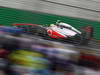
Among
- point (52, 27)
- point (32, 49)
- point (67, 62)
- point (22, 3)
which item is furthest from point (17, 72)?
point (22, 3)

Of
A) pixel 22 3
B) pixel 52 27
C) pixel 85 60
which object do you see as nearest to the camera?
pixel 85 60

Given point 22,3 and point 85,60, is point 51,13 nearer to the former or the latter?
point 22,3

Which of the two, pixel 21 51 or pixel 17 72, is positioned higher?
pixel 21 51

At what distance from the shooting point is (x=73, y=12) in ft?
44.4

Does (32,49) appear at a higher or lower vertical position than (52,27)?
higher

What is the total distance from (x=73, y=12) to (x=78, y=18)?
1.60 feet

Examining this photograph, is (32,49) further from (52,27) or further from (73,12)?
(73,12)

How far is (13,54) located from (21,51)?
0.36 feet

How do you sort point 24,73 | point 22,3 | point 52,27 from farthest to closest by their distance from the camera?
1. point 22,3
2. point 52,27
3. point 24,73

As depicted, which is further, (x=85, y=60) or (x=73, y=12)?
(x=73, y=12)

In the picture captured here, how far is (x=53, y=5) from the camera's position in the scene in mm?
13188

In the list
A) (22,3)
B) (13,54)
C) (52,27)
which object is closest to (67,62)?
(13,54)

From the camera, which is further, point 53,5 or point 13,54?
point 53,5

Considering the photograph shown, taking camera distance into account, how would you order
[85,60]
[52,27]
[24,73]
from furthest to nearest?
[52,27] → [85,60] → [24,73]
